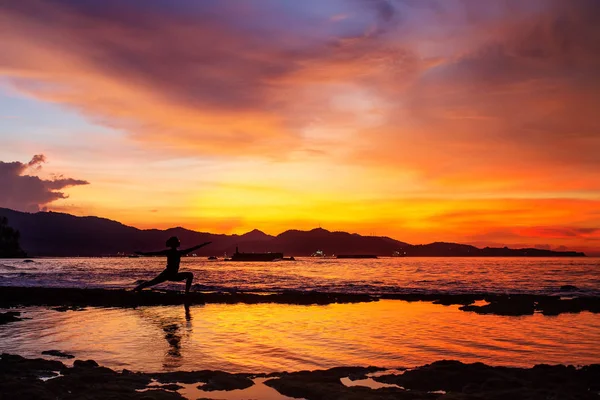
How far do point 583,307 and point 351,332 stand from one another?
14.7 m

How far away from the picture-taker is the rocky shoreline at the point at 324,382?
8.30 metres

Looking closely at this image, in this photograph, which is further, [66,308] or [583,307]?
[583,307]

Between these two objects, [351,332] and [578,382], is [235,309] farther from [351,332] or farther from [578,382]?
[578,382]

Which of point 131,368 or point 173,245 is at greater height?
point 173,245

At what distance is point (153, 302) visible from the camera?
24.6 m

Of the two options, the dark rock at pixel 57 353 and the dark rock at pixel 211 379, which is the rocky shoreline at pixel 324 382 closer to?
the dark rock at pixel 211 379

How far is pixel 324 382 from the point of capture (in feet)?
30.8

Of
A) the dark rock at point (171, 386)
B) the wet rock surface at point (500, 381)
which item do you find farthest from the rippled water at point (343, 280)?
the dark rock at point (171, 386)

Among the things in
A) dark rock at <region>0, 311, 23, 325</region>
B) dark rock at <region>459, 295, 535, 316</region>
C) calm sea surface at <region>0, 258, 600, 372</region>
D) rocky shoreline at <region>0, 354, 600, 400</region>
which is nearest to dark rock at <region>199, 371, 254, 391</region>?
rocky shoreline at <region>0, 354, 600, 400</region>

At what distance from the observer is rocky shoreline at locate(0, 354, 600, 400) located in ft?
27.2

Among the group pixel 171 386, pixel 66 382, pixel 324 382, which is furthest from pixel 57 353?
pixel 324 382

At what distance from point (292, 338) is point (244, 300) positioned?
39.7ft

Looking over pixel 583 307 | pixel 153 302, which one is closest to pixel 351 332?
pixel 153 302

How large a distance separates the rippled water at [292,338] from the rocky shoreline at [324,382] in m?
1.03
